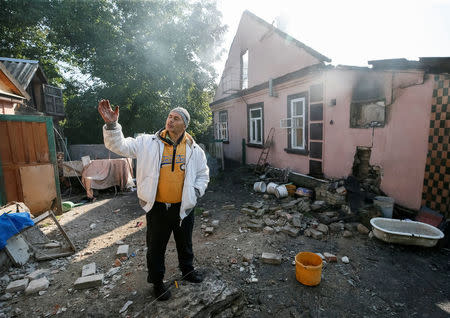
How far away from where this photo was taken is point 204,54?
50.2 ft

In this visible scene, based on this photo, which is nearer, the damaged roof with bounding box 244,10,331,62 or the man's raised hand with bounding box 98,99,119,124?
the man's raised hand with bounding box 98,99,119,124

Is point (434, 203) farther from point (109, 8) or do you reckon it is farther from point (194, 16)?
point (109, 8)

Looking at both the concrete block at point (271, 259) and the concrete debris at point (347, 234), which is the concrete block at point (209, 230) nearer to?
the concrete block at point (271, 259)

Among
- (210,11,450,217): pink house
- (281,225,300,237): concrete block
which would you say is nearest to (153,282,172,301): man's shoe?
(281,225,300,237): concrete block

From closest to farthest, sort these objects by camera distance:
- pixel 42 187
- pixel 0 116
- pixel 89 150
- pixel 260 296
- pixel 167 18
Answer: pixel 260 296
pixel 0 116
pixel 42 187
pixel 89 150
pixel 167 18

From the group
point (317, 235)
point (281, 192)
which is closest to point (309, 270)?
point (317, 235)

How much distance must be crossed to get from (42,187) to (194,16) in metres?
12.9

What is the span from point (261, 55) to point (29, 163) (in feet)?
28.5

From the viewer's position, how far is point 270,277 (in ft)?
10.8

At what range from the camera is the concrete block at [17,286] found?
2945 millimetres

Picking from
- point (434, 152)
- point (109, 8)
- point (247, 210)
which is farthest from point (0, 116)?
point (109, 8)

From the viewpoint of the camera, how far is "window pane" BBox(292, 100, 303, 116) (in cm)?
771

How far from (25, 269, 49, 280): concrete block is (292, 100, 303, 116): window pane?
7557 millimetres

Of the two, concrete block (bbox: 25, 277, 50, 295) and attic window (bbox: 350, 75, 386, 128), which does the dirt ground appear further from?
attic window (bbox: 350, 75, 386, 128)
